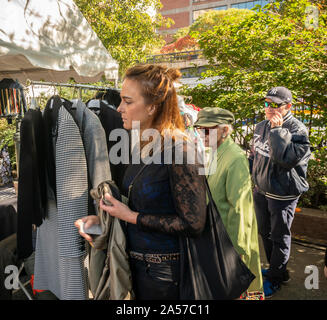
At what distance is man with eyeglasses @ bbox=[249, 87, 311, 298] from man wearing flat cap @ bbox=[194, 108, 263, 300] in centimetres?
80

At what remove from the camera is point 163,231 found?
137 centimetres

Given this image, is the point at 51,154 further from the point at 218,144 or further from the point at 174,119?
the point at 218,144

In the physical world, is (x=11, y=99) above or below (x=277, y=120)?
above

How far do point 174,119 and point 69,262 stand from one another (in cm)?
119

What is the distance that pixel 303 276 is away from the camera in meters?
3.49

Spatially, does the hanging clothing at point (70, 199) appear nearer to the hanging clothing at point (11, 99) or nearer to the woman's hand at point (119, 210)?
the woman's hand at point (119, 210)

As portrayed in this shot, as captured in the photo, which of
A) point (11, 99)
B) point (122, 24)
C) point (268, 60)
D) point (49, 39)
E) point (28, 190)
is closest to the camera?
point (28, 190)

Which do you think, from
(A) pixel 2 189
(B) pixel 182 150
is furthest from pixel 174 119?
(A) pixel 2 189

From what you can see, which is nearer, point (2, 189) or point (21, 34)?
point (21, 34)

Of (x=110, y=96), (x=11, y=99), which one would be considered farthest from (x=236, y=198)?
(x=11, y=99)

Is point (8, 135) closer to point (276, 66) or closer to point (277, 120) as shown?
point (276, 66)

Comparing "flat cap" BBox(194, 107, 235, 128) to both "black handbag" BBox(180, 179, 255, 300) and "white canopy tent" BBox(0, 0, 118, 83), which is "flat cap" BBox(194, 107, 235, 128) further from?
"white canopy tent" BBox(0, 0, 118, 83)

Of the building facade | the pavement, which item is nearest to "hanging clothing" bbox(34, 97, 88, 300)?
the pavement

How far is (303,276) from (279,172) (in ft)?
5.06
